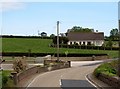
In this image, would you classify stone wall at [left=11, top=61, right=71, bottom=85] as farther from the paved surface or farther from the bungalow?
the bungalow

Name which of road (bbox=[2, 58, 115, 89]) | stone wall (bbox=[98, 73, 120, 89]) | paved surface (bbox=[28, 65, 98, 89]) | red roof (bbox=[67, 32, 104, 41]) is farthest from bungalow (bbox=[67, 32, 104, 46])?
stone wall (bbox=[98, 73, 120, 89])

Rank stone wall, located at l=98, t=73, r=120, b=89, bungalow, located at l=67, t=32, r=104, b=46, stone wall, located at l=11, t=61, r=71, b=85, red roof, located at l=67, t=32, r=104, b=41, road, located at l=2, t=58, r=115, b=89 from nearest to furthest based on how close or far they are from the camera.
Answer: stone wall, located at l=98, t=73, r=120, b=89
stone wall, located at l=11, t=61, r=71, b=85
road, located at l=2, t=58, r=115, b=89
bungalow, located at l=67, t=32, r=104, b=46
red roof, located at l=67, t=32, r=104, b=41

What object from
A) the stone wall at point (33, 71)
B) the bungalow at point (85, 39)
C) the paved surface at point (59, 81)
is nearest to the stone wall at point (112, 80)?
the paved surface at point (59, 81)

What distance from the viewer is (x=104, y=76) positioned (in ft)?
101

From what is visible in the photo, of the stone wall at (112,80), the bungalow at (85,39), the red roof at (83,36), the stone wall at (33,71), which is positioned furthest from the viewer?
the red roof at (83,36)

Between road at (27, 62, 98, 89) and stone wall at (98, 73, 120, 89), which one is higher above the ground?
stone wall at (98, 73, 120, 89)

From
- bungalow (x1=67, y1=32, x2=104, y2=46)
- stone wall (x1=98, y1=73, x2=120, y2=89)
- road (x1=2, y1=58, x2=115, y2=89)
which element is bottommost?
road (x1=2, y1=58, x2=115, y2=89)

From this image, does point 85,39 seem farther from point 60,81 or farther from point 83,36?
point 60,81

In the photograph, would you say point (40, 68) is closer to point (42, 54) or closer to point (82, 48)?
point (42, 54)

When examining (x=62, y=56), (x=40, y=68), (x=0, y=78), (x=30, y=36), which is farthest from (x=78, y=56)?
(x=30, y=36)

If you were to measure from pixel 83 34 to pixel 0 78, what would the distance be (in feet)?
396

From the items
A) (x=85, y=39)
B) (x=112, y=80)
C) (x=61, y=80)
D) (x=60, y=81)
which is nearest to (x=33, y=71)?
(x=61, y=80)

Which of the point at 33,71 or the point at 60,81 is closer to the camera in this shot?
the point at 60,81

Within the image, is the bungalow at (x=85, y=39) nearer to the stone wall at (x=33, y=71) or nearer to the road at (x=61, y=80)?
the stone wall at (x=33, y=71)
